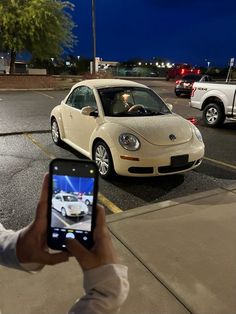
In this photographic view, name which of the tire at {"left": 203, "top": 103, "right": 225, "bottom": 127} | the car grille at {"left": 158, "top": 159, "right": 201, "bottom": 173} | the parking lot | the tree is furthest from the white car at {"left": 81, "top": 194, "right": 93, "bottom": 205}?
the tree

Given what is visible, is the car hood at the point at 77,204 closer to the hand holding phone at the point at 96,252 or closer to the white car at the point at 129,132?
the hand holding phone at the point at 96,252

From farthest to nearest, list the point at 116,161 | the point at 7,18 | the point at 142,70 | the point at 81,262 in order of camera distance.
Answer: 1. the point at 142,70
2. the point at 7,18
3. the point at 116,161
4. the point at 81,262

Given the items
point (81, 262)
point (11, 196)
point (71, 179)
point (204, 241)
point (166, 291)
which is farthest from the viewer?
point (11, 196)

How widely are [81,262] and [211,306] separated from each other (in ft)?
6.39

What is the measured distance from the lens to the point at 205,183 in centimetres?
568

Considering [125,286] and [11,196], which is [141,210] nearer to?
[11,196]

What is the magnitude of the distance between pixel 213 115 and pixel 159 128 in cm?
599

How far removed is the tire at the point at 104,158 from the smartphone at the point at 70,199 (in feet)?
13.4

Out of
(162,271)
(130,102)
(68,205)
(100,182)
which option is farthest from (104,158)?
(68,205)

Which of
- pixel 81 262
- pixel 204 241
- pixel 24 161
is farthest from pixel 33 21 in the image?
pixel 81 262

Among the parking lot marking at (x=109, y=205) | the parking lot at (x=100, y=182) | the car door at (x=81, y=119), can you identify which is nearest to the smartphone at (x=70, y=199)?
the parking lot at (x=100, y=182)

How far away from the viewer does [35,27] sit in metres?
25.8

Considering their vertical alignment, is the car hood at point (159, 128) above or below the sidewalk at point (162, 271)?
above

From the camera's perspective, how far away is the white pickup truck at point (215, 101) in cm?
1041
